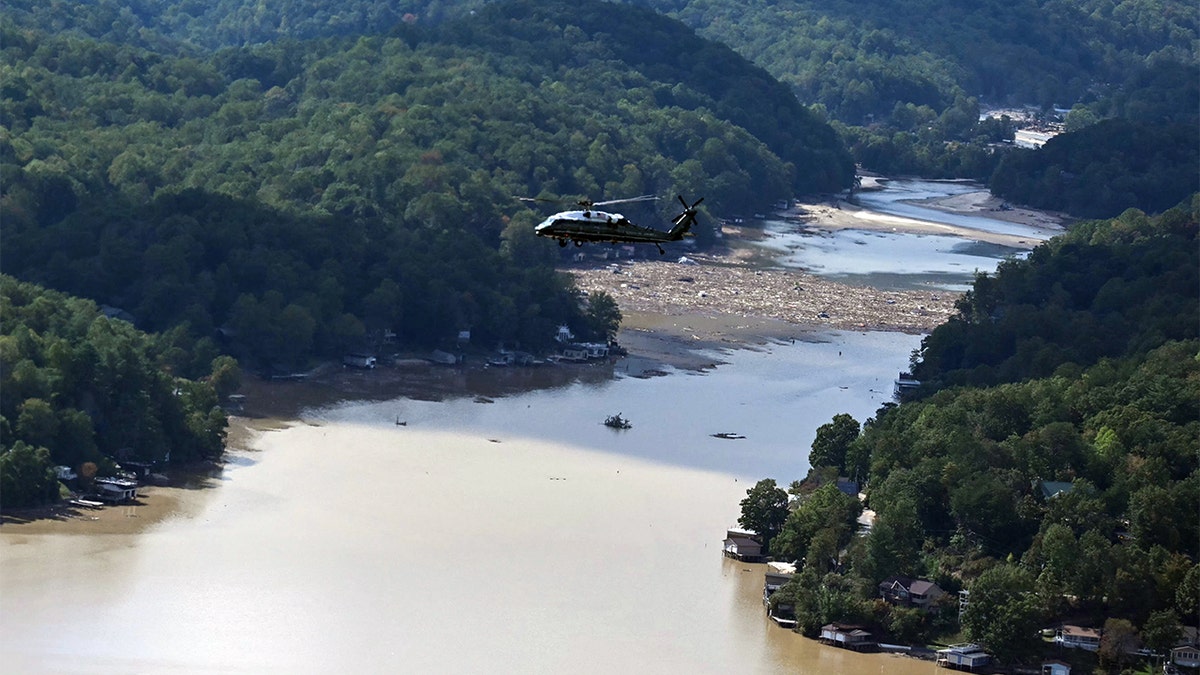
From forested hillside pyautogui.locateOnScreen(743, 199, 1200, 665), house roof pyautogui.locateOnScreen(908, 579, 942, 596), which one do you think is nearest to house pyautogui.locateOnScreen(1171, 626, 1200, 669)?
forested hillside pyautogui.locateOnScreen(743, 199, 1200, 665)

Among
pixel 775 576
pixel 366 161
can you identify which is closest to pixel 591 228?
pixel 775 576

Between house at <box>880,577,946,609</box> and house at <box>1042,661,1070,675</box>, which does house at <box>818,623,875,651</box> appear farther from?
house at <box>1042,661,1070,675</box>

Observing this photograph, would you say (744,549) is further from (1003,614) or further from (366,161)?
(366,161)

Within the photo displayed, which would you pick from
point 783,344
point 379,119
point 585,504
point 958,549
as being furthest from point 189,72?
point 958,549

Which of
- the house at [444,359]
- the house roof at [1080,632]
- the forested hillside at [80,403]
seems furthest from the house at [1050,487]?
the house at [444,359]

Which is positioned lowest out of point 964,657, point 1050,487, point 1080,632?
point 964,657
